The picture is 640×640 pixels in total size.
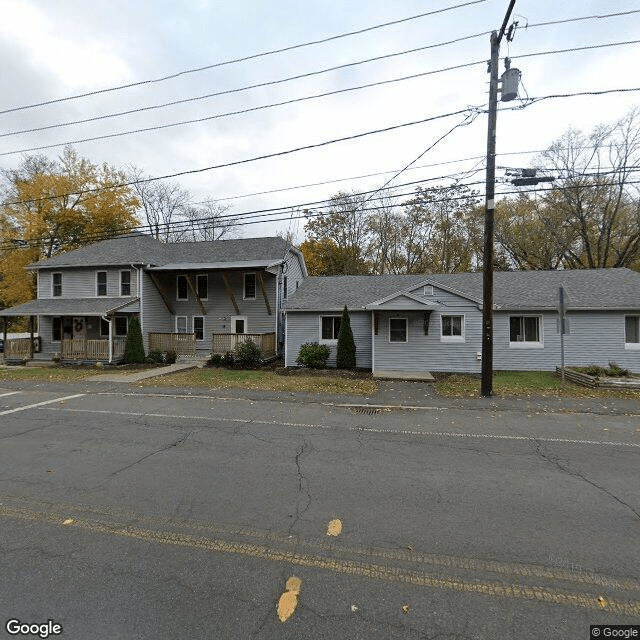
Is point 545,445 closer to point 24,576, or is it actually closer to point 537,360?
point 24,576

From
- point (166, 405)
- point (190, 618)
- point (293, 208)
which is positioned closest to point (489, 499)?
point (190, 618)

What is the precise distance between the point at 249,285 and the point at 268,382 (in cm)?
960

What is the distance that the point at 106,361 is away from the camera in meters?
18.8

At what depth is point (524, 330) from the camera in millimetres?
16250

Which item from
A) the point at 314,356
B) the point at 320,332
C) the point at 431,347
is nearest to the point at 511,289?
the point at 431,347

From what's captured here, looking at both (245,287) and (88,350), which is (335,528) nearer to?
(245,287)

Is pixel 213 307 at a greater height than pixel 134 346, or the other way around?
pixel 213 307

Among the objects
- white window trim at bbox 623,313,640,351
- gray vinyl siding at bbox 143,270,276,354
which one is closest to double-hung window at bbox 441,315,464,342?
white window trim at bbox 623,313,640,351

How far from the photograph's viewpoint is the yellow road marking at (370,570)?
2670 mm

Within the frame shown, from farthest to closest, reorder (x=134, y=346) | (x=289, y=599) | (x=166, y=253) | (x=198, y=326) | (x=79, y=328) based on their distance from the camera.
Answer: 1. (x=166, y=253)
2. (x=198, y=326)
3. (x=79, y=328)
4. (x=134, y=346)
5. (x=289, y=599)

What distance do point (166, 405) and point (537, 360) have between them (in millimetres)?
15123

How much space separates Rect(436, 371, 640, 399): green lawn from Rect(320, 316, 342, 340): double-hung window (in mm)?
5827

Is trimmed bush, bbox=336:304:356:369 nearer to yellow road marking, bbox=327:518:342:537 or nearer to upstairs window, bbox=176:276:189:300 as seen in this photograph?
upstairs window, bbox=176:276:189:300

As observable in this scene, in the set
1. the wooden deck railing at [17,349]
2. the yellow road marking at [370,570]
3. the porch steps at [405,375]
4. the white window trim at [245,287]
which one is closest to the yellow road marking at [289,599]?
the yellow road marking at [370,570]
